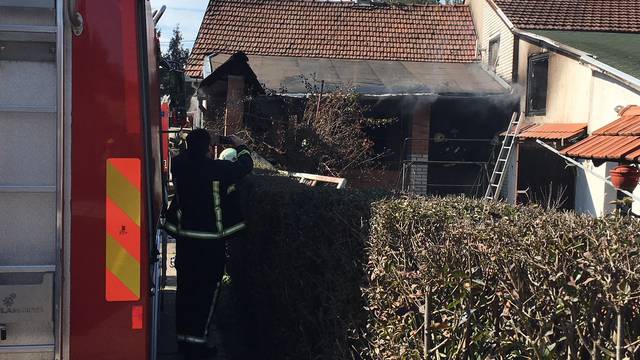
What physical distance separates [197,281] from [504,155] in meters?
11.2

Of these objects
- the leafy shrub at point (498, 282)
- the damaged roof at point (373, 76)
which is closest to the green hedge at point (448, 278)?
the leafy shrub at point (498, 282)

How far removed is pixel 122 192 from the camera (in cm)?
326

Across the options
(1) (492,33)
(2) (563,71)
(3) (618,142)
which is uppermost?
(1) (492,33)

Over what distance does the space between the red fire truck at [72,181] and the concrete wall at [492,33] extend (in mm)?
14516

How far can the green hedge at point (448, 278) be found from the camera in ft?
9.05

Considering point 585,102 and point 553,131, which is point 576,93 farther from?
point 553,131

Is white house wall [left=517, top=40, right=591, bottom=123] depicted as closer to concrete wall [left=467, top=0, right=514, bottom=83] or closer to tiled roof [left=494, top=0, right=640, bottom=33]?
concrete wall [left=467, top=0, right=514, bottom=83]

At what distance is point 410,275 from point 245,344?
3183 millimetres

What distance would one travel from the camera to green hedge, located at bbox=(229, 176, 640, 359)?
109 inches

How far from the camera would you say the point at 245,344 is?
20.3ft

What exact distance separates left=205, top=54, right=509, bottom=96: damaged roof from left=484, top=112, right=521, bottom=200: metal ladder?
1.05 m

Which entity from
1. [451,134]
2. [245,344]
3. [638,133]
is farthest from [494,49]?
[245,344]

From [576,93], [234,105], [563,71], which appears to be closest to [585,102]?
[576,93]

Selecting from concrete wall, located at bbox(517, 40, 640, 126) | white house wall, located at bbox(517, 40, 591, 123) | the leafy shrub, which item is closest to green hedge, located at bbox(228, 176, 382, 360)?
the leafy shrub
